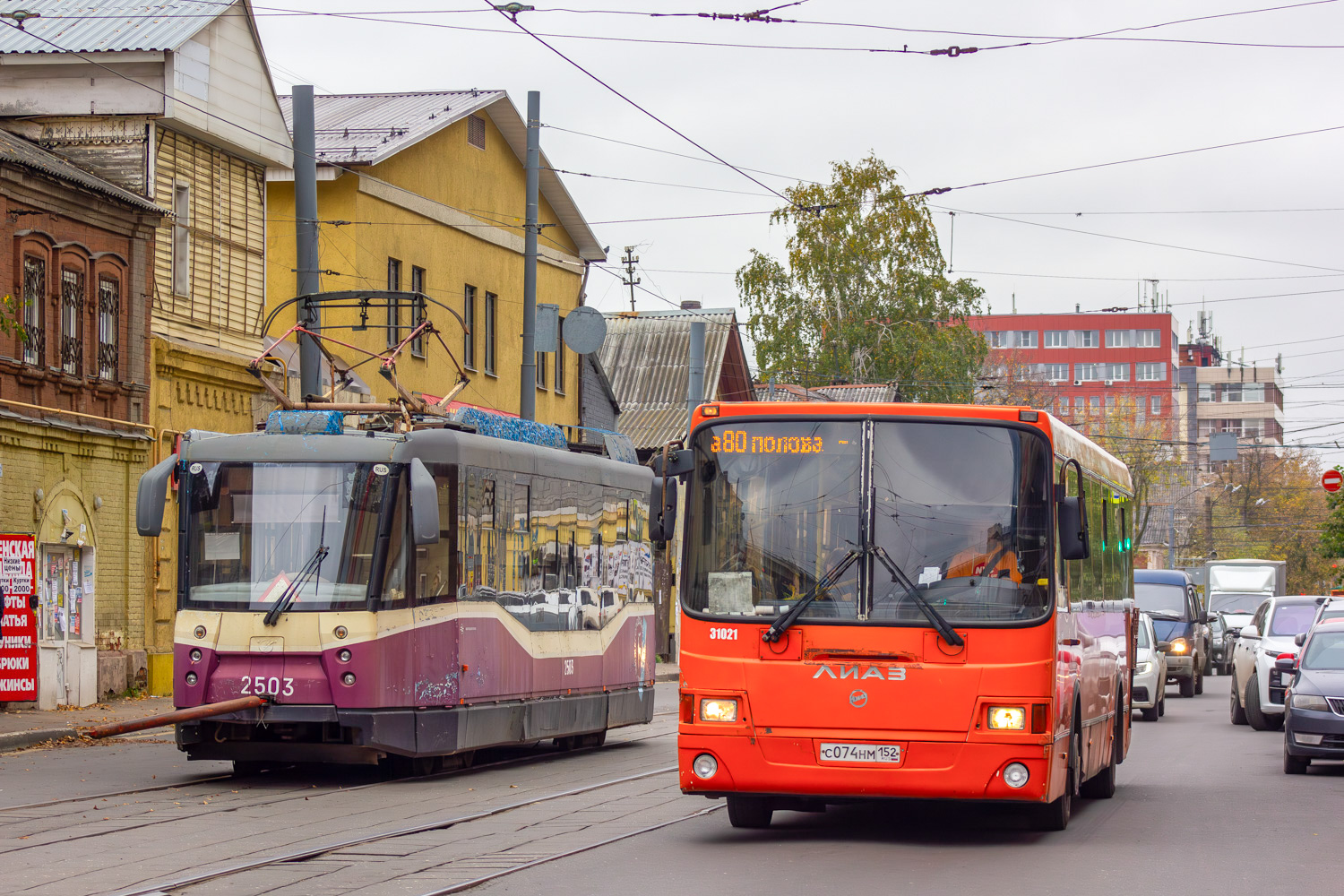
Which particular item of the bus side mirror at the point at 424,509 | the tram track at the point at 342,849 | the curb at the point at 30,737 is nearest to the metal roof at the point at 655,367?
the curb at the point at 30,737

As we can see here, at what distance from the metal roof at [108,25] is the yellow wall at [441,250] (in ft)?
16.5

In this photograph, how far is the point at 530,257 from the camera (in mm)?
27891

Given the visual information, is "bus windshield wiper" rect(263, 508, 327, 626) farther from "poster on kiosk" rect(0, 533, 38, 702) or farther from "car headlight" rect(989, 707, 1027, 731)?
"poster on kiosk" rect(0, 533, 38, 702)

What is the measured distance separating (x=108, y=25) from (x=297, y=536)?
1642cm

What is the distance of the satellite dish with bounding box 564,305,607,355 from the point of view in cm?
3419

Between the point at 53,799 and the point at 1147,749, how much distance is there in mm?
12242

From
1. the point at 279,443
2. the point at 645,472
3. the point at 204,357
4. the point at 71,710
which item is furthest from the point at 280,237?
the point at 279,443

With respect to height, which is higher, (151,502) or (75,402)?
(75,402)

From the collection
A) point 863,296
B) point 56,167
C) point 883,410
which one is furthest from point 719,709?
point 863,296

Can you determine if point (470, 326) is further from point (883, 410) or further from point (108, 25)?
point (883, 410)

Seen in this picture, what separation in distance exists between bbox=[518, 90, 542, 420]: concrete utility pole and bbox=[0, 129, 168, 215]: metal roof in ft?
17.7

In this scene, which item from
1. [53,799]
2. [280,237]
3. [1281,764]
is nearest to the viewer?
[53,799]

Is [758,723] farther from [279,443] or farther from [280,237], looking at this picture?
[280,237]

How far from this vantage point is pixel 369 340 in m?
35.1
